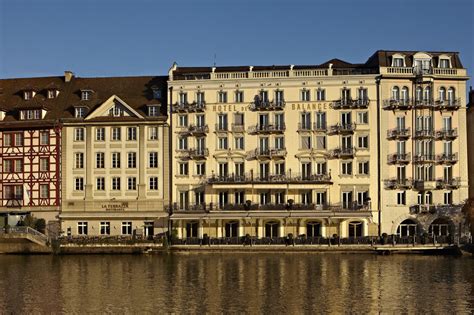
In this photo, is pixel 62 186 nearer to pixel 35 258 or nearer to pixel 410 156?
pixel 35 258

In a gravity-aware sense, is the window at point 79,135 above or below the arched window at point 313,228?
above

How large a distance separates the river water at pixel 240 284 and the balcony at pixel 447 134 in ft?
49.3

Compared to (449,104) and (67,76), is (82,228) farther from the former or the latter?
(449,104)

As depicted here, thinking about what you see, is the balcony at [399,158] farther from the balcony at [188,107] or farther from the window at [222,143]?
the balcony at [188,107]

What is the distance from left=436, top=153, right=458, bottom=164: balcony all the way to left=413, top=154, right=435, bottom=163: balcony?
59 cm

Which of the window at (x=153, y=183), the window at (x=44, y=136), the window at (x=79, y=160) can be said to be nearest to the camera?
the window at (x=153, y=183)

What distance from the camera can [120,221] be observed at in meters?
76.5

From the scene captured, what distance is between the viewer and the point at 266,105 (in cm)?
7569

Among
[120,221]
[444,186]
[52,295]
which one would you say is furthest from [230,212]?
[52,295]

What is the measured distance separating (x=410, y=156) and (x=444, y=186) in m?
4.51

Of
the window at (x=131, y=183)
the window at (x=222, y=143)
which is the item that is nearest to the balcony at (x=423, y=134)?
the window at (x=222, y=143)

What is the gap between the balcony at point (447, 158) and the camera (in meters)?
74.1

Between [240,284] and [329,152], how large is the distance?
31.3 metres

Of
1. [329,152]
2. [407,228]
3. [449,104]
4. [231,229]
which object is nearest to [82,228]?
[231,229]
